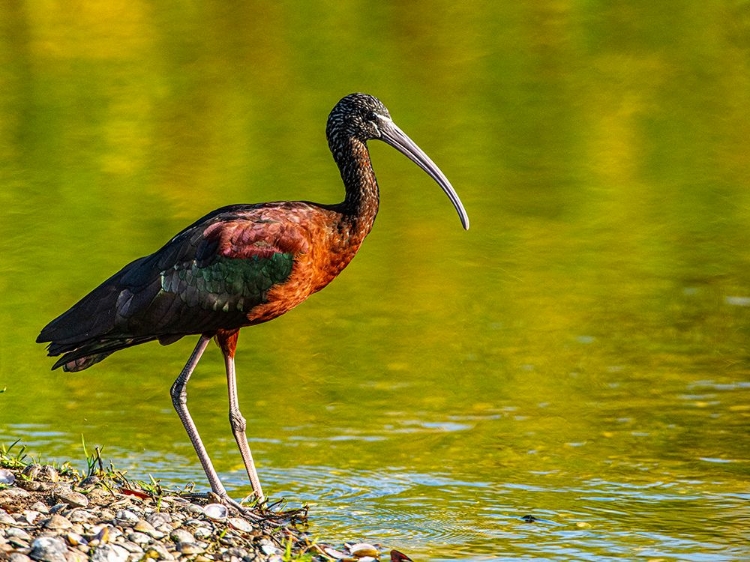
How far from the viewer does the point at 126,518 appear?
6918 mm

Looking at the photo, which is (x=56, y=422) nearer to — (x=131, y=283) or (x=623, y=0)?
(x=131, y=283)

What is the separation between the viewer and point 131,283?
8164 mm

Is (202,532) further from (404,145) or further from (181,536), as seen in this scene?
(404,145)

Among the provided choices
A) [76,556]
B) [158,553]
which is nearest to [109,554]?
[76,556]

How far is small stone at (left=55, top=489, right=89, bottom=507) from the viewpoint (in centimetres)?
696

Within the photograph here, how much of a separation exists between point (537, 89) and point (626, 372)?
1283cm

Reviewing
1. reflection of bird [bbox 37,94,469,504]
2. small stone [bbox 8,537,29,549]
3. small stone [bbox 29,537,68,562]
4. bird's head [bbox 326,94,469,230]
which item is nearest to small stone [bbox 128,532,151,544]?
small stone [bbox 29,537,68,562]

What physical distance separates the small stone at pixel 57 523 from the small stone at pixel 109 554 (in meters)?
0.22

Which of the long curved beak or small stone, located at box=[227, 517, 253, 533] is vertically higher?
the long curved beak

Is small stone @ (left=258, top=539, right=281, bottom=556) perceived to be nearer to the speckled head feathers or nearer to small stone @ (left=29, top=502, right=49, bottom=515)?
small stone @ (left=29, top=502, right=49, bottom=515)

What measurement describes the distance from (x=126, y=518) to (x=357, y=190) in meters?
2.36

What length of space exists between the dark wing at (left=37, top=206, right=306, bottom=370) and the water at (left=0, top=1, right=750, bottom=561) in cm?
126

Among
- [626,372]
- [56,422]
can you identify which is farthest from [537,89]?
[56,422]

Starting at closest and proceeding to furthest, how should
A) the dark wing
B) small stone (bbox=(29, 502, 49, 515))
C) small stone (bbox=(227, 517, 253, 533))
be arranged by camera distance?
small stone (bbox=(29, 502, 49, 515)) → small stone (bbox=(227, 517, 253, 533)) → the dark wing
